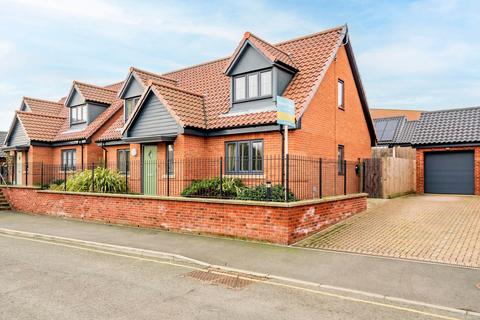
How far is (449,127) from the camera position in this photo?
21.3 metres

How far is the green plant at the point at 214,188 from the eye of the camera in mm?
12688

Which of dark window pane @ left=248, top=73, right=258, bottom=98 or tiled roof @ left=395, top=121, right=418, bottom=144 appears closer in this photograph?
dark window pane @ left=248, top=73, right=258, bottom=98

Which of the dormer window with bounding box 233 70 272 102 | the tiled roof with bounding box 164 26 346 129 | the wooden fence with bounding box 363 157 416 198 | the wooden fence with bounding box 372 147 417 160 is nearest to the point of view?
the tiled roof with bounding box 164 26 346 129

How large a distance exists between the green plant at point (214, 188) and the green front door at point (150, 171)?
9.70 feet

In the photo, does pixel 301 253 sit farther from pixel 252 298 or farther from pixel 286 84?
pixel 286 84

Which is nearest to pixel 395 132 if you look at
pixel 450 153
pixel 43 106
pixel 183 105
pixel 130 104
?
pixel 450 153

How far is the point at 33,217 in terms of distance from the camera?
52.1ft

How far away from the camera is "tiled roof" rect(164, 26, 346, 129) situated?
14125 millimetres

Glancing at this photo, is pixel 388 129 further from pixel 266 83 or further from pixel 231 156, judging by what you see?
pixel 231 156

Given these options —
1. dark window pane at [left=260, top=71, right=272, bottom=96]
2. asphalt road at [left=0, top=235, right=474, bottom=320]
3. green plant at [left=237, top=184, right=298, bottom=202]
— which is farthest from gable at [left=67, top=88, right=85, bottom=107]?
asphalt road at [left=0, top=235, right=474, bottom=320]

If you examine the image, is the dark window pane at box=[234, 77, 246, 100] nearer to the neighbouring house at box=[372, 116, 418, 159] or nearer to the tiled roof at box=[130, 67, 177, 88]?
the tiled roof at box=[130, 67, 177, 88]

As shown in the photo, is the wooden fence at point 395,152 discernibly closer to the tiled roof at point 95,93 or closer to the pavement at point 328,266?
the pavement at point 328,266

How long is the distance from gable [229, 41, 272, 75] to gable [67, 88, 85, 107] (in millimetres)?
12953

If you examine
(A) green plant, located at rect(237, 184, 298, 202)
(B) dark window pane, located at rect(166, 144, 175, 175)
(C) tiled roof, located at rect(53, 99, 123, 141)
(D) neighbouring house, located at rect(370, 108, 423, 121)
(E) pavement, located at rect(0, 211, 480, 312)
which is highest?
(D) neighbouring house, located at rect(370, 108, 423, 121)
